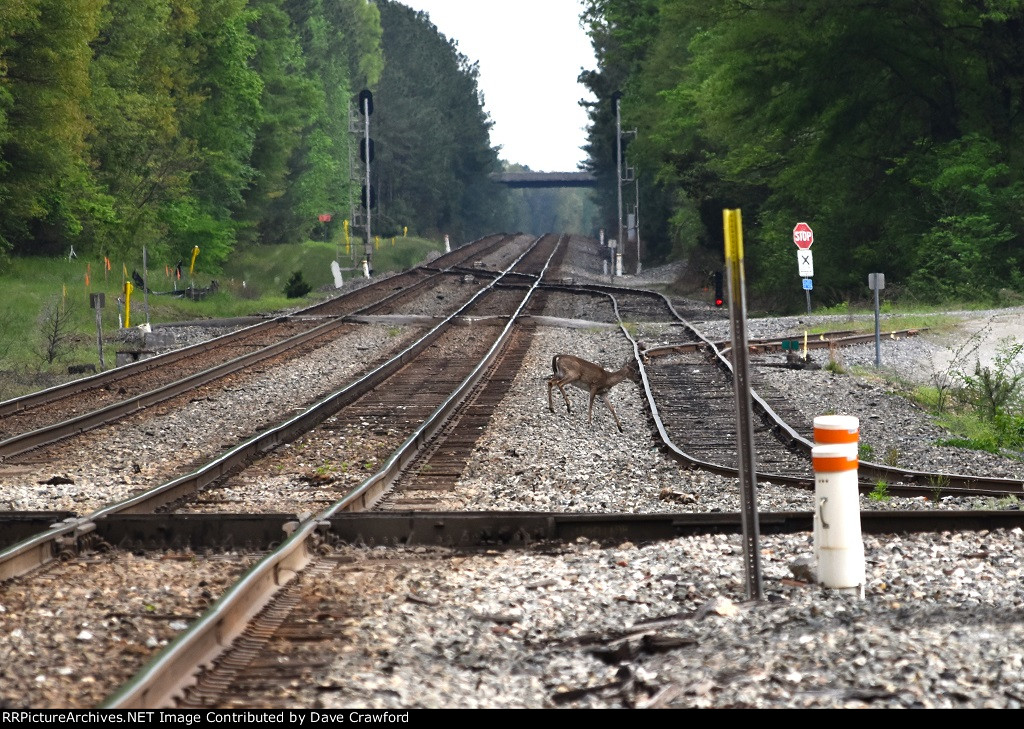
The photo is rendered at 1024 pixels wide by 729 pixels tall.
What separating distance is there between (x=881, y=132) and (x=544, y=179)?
138660 millimetres

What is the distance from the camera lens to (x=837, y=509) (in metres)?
7.21

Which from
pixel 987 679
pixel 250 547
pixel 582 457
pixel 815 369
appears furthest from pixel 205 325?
pixel 987 679

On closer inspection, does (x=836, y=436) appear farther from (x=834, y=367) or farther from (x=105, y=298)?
(x=105, y=298)

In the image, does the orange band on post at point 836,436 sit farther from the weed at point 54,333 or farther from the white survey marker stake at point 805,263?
the white survey marker stake at point 805,263

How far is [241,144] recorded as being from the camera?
58094mm

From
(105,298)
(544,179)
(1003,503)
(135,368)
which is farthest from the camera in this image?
(544,179)

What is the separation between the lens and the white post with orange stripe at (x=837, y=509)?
7.15m

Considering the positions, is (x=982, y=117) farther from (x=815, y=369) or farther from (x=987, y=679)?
(x=987, y=679)

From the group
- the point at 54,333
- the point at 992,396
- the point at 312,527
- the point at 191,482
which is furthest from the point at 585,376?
the point at 54,333

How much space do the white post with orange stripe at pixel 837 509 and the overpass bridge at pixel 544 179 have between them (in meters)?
158

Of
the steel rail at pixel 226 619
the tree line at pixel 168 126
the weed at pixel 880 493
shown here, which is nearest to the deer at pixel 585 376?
the weed at pixel 880 493

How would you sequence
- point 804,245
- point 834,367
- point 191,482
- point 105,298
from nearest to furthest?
point 191,482
point 834,367
point 804,245
point 105,298

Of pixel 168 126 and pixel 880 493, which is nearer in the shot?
pixel 880 493

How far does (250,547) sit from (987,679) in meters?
4.99
